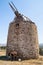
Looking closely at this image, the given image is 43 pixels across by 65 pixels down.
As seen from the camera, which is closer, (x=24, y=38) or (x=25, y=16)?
(x=24, y=38)

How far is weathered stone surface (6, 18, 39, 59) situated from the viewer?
60.3 feet

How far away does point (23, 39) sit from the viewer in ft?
60.4

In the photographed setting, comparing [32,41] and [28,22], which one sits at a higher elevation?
[28,22]

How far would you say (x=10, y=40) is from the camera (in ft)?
63.3

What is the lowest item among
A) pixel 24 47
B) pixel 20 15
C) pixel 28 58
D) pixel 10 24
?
pixel 28 58

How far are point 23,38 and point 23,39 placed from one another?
13cm

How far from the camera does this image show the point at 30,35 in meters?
18.7

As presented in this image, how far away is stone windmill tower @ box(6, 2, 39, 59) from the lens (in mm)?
18406

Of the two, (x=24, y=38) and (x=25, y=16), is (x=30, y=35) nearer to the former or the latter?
(x=24, y=38)

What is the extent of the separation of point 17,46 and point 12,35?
167 centimetres

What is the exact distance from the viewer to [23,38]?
1844 cm

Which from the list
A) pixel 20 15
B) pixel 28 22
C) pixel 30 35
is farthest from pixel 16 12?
pixel 30 35

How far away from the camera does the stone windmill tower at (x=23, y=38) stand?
18.4 m

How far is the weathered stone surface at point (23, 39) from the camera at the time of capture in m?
18.4
